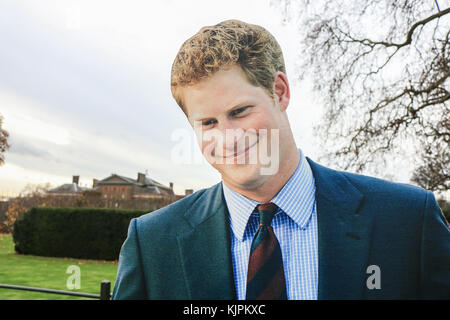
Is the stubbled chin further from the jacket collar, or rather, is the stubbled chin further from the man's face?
the jacket collar

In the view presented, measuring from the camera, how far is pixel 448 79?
6.23m

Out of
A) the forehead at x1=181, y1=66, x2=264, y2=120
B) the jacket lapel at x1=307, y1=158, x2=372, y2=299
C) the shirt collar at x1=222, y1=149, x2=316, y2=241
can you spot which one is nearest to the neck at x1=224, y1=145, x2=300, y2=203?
the shirt collar at x1=222, y1=149, x2=316, y2=241

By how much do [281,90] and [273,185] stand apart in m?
0.31

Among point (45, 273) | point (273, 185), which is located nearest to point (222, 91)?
point (273, 185)

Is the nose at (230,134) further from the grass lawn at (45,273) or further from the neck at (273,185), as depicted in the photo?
the grass lawn at (45,273)

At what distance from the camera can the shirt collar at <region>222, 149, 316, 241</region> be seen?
3.95ft

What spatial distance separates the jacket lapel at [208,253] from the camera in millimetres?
1163

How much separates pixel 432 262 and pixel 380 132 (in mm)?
5539

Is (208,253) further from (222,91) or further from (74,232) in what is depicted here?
(74,232)

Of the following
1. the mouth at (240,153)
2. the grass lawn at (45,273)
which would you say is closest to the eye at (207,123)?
the mouth at (240,153)

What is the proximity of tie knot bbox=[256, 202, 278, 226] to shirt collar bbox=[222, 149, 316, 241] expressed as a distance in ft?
0.06
